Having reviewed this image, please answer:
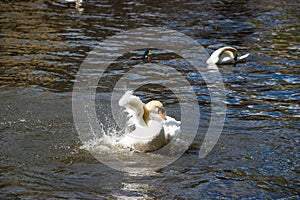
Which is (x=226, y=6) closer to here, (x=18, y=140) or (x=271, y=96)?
(x=271, y=96)

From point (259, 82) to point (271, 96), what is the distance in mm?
992

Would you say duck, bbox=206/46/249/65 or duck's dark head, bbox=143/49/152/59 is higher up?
duck's dark head, bbox=143/49/152/59

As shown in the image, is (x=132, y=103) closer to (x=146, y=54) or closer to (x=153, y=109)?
(x=153, y=109)

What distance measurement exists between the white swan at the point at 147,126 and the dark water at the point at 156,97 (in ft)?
1.33

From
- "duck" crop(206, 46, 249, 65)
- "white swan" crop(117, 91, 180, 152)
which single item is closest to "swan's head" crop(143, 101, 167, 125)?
"white swan" crop(117, 91, 180, 152)

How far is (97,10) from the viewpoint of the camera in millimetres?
19484

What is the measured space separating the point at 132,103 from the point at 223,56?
6.15 m

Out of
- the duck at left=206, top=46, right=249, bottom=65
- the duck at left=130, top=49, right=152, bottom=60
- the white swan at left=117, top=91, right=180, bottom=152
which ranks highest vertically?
the duck at left=130, top=49, right=152, bottom=60

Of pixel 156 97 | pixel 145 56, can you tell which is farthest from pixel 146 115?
pixel 145 56

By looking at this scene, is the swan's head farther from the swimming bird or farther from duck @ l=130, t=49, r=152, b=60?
duck @ l=130, t=49, r=152, b=60

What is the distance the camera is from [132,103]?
7.53m

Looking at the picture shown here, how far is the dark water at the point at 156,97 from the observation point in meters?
6.84

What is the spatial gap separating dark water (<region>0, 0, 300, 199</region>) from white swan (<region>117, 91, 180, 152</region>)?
16.0 inches

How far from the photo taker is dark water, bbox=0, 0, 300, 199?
22.4 ft
